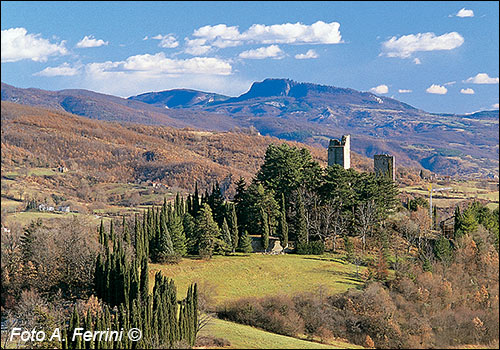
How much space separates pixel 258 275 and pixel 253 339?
11733 mm

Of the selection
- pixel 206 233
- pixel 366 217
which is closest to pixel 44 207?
pixel 206 233

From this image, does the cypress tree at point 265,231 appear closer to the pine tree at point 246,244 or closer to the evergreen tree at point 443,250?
the pine tree at point 246,244

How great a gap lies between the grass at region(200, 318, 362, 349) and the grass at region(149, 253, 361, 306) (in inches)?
174

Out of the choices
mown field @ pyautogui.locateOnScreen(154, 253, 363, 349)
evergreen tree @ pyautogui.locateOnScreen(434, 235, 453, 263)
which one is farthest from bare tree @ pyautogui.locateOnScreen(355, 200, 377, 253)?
evergreen tree @ pyautogui.locateOnScreen(434, 235, 453, 263)

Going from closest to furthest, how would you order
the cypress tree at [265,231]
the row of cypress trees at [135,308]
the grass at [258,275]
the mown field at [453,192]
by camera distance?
the row of cypress trees at [135,308] → the grass at [258,275] → the cypress tree at [265,231] → the mown field at [453,192]

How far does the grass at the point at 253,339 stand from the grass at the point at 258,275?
442 cm

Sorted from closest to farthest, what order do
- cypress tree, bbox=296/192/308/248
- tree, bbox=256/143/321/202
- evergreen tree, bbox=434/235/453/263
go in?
evergreen tree, bbox=434/235/453/263 < cypress tree, bbox=296/192/308/248 < tree, bbox=256/143/321/202

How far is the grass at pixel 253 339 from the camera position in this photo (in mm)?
34531


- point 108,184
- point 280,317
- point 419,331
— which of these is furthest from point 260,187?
point 108,184

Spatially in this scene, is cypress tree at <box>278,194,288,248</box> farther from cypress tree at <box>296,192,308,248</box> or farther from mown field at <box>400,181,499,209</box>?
mown field at <box>400,181,499,209</box>

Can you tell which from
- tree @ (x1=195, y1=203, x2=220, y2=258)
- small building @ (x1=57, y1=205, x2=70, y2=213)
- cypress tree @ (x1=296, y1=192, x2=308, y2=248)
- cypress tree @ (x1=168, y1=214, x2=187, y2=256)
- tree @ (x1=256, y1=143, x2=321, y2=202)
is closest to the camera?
cypress tree @ (x1=168, y1=214, x2=187, y2=256)
